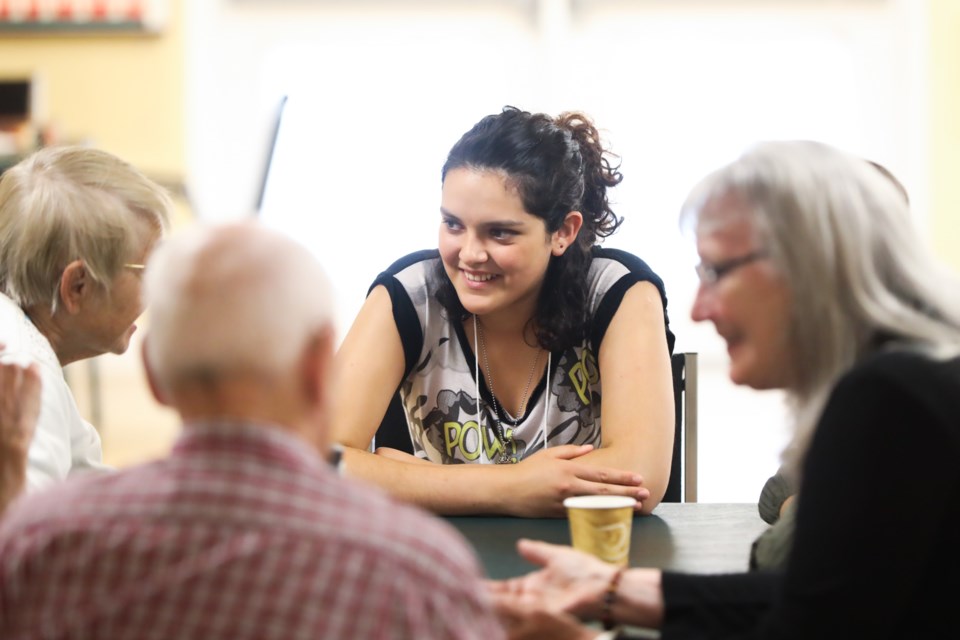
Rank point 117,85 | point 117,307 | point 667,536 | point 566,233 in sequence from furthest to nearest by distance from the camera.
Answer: point 117,85 < point 566,233 < point 117,307 < point 667,536

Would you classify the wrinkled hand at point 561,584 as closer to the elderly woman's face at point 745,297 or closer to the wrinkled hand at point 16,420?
the elderly woman's face at point 745,297

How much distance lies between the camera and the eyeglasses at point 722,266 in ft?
3.53

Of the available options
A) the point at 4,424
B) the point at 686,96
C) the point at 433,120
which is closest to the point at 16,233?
the point at 4,424

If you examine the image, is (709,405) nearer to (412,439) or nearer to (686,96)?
(686,96)

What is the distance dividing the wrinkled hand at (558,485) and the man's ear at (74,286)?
69 cm

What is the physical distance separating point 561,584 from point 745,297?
368 millimetres

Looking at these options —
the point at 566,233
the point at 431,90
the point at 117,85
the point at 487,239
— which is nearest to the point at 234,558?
the point at 487,239

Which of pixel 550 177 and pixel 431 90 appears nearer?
pixel 550 177

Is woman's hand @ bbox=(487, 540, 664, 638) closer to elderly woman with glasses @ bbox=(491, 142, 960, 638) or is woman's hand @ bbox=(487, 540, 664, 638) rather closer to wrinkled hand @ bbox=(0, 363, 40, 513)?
elderly woman with glasses @ bbox=(491, 142, 960, 638)

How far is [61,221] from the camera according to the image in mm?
1555

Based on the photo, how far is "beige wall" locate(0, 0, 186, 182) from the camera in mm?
5383

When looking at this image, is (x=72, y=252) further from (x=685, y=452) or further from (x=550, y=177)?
(x=685, y=452)

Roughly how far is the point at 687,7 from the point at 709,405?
2.02m

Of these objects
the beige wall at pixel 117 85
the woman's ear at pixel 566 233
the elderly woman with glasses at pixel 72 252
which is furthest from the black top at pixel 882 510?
the beige wall at pixel 117 85
